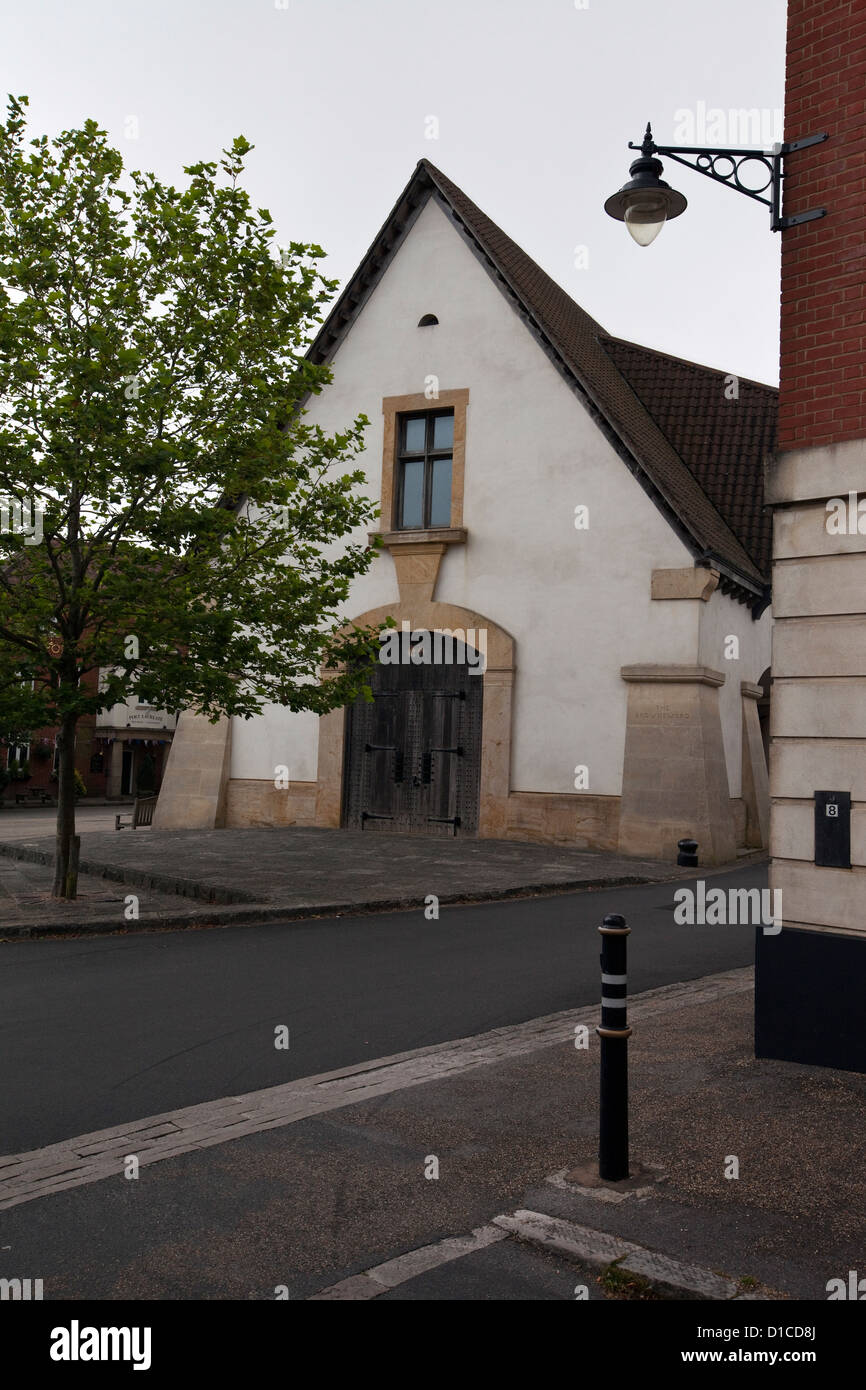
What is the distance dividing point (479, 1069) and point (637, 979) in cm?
288

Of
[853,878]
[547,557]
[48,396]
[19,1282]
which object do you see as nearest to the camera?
[19,1282]

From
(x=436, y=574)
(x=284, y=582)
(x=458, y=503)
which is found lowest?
(x=284, y=582)

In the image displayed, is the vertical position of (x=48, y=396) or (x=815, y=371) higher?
(x=48, y=396)

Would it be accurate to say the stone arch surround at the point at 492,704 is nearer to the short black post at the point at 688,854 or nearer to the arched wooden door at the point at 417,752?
the arched wooden door at the point at 417,752

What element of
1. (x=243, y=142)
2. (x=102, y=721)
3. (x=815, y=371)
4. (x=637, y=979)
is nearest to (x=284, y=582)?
(x=243, y=142)

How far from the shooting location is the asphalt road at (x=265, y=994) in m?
5.88

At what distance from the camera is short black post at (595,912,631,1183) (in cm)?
443

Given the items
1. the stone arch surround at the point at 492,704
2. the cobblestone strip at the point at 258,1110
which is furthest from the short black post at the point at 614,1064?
the stone arch surround at the point at 492,704

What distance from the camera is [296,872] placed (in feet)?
48.4

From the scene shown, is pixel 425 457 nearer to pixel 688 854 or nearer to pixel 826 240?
pixel 688 854

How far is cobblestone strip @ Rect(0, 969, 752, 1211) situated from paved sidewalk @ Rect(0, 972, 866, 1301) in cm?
2

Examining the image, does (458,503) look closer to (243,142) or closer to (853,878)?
(243,142)
